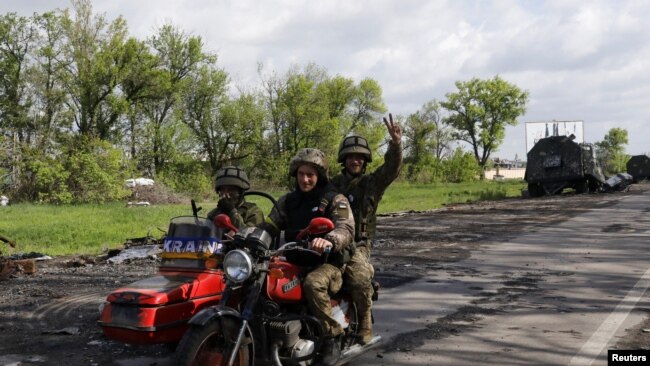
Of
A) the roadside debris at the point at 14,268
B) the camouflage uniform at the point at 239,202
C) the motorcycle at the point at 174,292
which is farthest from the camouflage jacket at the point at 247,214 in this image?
the roadside debris at the point at 14,268

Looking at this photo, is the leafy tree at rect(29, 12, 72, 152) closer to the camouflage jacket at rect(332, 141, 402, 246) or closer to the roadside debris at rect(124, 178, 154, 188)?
the roadside debris at rect(124, 178, 154, 188)

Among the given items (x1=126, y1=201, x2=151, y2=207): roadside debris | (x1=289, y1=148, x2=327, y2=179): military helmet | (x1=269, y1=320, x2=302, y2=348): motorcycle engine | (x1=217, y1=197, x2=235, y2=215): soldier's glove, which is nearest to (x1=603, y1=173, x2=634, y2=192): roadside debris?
(x1=126, y1=201, x2=151, y2=207): roadside debris

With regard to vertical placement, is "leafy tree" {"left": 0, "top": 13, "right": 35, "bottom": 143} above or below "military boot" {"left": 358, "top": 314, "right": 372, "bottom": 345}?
above

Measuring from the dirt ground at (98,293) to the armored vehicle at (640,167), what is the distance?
41317 mm

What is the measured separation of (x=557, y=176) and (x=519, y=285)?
90.7 feet

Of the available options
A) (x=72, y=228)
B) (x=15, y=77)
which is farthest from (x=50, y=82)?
(x=72, y=228)

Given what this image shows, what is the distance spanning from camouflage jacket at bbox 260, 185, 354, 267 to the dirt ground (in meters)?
1.49

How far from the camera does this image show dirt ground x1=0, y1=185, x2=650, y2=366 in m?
5.80

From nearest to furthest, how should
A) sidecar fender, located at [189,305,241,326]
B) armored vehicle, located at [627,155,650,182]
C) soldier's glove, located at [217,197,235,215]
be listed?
sidecar fender, located at [189,305,241,326] < soldier's glove, located at [217,197,235,215] < armored vehicle, located at [627,155,650,182]

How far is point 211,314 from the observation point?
3900mm

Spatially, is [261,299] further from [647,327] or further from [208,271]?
[647,327]

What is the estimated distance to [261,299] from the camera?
4.56 meters

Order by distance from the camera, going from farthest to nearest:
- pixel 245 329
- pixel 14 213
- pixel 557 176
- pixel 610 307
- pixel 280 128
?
pixel 280 128 < pixel 557 176 < pixel 14 213 < pixel 610 307 < pixel 245 329

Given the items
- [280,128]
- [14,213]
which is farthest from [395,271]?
[280,128]
